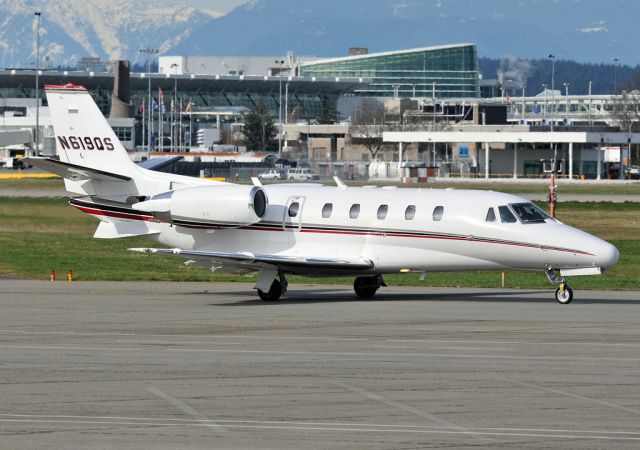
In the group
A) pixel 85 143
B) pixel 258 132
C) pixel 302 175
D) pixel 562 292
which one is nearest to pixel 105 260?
pixel 85 143

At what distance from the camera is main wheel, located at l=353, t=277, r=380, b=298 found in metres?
33.2

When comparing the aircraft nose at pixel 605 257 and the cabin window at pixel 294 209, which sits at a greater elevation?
the cabin window at pixel 294 209

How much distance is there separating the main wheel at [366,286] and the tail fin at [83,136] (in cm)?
686

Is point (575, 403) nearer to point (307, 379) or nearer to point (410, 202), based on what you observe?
point (307, 379)

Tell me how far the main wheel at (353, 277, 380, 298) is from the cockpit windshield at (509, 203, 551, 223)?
4.37 metres

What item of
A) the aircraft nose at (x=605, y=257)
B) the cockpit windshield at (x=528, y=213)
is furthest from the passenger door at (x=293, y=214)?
the aircraft nose at (x=605, y=257)

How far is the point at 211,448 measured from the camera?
14727mm

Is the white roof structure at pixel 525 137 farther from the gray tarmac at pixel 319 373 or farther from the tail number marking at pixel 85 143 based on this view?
the tail number marking at pixel 85 143

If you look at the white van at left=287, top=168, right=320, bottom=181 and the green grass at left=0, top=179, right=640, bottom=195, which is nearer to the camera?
the green grass at left=0, top=179, right=640, bottom=195

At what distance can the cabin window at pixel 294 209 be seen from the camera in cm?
3275

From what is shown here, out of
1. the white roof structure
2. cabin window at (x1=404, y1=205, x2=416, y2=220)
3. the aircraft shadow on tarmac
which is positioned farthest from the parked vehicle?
cabin window at (x1=404, y1=205, x2=416, y2=220)

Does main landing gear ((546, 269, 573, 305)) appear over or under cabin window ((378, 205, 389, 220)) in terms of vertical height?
under

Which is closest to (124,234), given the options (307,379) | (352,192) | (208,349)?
(352,192)

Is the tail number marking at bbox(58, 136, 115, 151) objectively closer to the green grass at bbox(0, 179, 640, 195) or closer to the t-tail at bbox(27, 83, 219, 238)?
the t-tail at bbox(27, 83, 219, 238)
